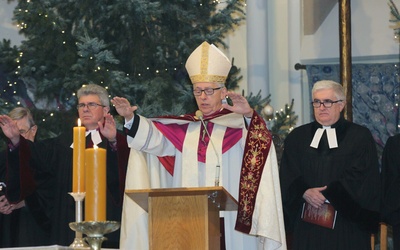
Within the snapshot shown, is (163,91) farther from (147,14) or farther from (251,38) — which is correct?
(251,38)

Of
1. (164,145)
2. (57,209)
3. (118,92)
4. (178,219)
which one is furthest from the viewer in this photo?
(118,92)

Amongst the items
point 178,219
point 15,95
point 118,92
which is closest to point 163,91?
point 118,92

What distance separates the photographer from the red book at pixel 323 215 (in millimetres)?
7430

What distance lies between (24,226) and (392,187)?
327cm

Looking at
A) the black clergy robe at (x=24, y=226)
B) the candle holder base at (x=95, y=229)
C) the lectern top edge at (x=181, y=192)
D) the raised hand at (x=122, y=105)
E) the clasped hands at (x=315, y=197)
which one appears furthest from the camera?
the black clergy robe at (x=24, y=226)

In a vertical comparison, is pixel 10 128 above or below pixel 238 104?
below

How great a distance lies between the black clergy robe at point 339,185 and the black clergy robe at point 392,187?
137mm

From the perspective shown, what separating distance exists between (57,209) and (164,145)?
1845 mm

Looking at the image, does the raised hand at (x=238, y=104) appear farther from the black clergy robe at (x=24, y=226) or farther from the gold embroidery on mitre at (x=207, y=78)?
the black clergy robe at (x=24, y=226)

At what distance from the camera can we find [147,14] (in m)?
10.1

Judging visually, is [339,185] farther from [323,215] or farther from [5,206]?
[5,206]

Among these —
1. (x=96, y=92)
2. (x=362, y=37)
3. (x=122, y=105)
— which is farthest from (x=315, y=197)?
(x=362, y=37)

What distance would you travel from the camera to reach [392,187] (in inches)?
299

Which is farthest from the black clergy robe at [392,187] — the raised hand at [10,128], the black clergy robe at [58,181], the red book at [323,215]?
the raised hand at [10,128]
